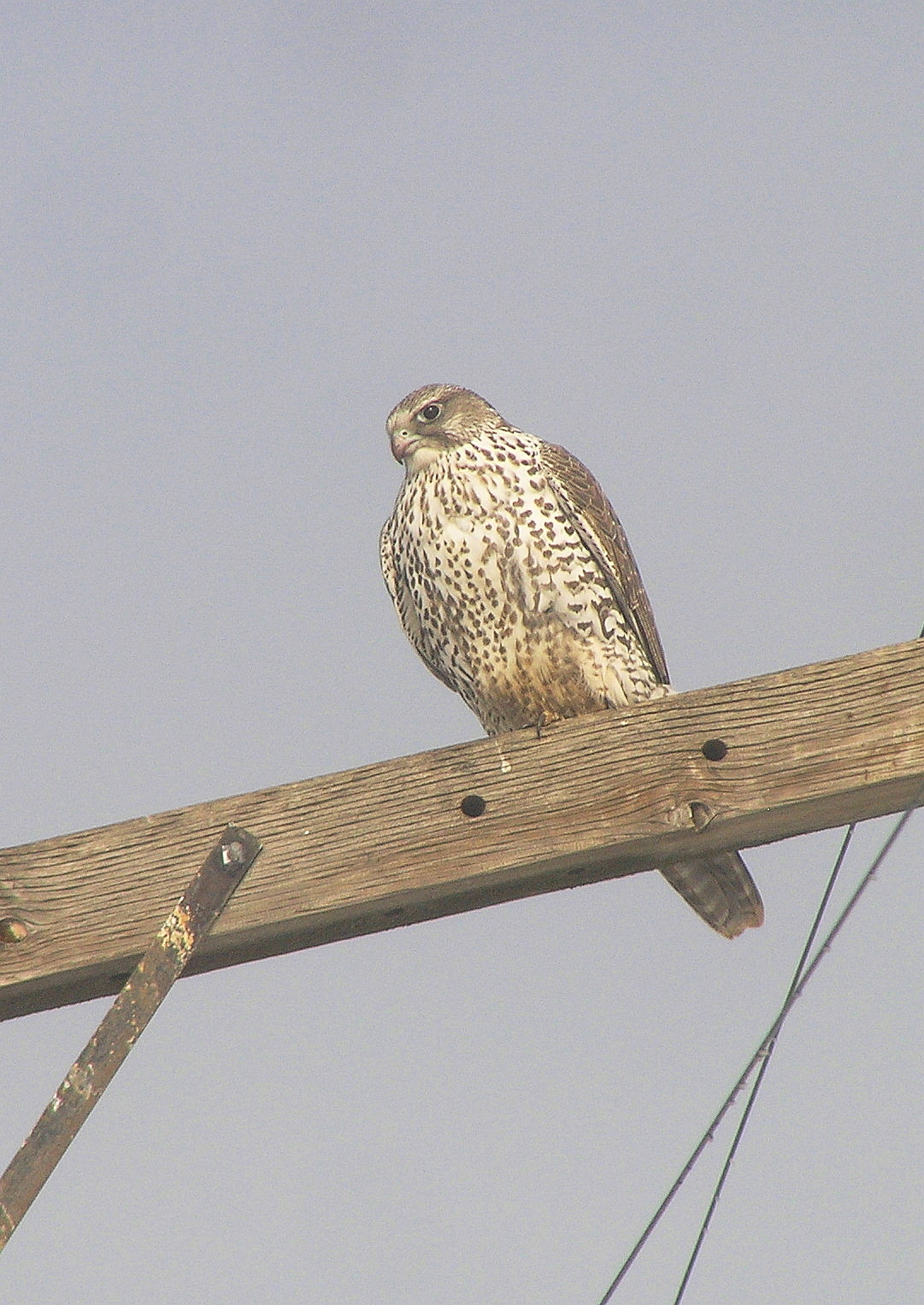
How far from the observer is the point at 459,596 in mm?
4355

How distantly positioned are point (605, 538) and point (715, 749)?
2.08 meters

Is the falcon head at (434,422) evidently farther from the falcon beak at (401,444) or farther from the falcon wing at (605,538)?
the falcon wing at (605,538)

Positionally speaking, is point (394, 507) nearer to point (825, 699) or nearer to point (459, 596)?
point (459, 596)

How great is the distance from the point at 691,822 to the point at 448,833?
35 cm

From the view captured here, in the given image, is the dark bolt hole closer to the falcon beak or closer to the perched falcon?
the perched falcon

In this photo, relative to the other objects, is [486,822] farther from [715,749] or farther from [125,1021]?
[125,1021]

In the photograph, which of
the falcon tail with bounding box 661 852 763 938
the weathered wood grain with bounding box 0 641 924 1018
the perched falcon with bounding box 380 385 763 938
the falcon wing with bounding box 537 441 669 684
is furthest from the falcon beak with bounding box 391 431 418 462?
the weathered wood grain with bounding box 0 641 924 1018

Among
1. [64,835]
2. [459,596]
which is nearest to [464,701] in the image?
[459,596]

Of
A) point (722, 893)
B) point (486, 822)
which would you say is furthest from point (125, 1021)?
point (722, 893)

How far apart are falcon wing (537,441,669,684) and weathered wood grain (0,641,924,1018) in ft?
6.24

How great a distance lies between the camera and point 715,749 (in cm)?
255

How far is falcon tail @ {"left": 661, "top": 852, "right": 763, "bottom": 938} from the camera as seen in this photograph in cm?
349

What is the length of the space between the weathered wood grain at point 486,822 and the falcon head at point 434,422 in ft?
7.28

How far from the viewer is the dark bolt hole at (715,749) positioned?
2545 millimetres
